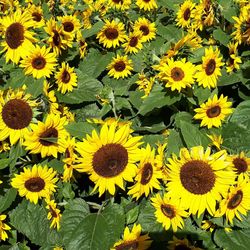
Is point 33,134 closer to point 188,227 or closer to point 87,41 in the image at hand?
point 188,227

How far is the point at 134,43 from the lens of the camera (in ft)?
13.2

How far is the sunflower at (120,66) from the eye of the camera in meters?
3.91

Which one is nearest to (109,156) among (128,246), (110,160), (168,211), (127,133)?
(110,160)

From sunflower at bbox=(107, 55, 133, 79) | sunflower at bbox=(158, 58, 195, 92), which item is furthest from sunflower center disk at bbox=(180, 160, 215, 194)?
sunflower at bbox=(107, 55, 133, 79)

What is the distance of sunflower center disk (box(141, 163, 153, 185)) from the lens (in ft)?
8.13

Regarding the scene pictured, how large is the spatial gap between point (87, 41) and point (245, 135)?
2.09 meters

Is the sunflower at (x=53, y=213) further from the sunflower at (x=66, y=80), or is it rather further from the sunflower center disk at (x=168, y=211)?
the sunflower at (x=66, y=80)

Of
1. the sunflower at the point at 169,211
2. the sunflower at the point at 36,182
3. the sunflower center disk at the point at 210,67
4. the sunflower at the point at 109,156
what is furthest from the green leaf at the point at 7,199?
the sunflower center disk at the point at 210,67

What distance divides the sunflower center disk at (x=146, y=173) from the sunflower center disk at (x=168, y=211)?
17 cm

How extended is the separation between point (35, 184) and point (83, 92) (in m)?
1.02

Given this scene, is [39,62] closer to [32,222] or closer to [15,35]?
[15,35]

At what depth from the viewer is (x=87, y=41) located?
4.37 m

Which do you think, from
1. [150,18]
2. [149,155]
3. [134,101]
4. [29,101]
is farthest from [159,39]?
[149,155]

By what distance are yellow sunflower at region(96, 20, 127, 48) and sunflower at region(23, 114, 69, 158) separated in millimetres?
1356
